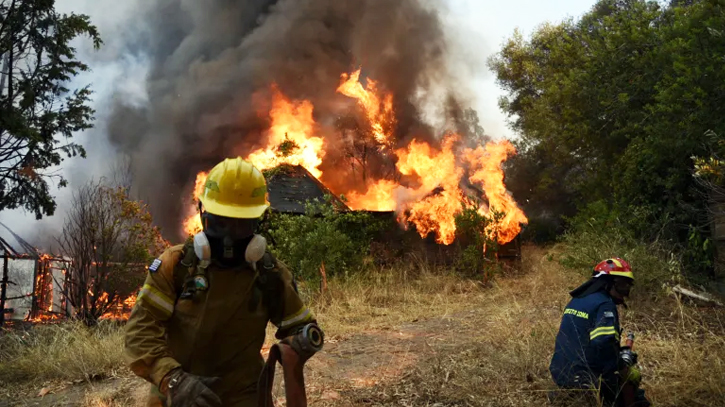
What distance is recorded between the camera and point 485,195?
613 inches

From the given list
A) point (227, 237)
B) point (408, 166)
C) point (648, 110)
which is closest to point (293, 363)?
point (227, 237)

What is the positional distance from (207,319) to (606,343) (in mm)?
2855

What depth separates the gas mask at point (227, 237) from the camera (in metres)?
2.57

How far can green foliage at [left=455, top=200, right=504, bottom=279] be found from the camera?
45.3ft

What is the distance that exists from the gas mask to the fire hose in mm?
451

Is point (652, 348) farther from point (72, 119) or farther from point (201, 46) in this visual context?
point (201, 46)

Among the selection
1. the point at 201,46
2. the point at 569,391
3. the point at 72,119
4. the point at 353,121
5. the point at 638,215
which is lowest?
the point at 569,391

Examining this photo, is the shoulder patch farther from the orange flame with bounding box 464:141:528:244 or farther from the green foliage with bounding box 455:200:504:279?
the orange flame with bounding box 464:141:528:244

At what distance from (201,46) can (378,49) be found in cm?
899

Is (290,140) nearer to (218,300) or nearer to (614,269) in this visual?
(614,269)

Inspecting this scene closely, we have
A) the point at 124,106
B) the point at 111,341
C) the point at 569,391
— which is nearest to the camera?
the point at 569,391

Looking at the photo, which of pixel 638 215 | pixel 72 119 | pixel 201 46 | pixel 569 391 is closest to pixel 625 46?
pixel 638 215

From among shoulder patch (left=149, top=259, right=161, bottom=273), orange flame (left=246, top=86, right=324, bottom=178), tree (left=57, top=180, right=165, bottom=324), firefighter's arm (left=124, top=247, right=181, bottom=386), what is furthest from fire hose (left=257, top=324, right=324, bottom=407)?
orange flame (left=246, top=86, right=324, bottom=178)

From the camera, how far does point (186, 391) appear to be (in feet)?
7.43
